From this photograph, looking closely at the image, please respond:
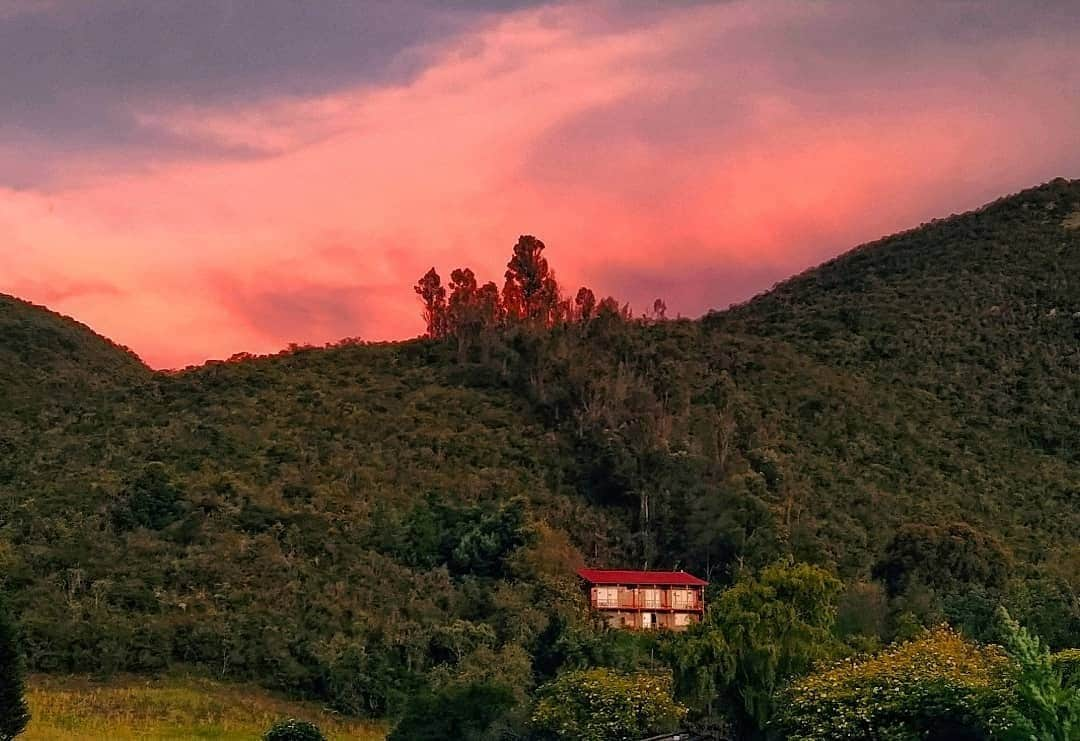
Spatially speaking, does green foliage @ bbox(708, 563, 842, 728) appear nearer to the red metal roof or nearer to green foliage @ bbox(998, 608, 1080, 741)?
the red metal roof

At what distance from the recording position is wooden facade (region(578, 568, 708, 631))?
165 feet

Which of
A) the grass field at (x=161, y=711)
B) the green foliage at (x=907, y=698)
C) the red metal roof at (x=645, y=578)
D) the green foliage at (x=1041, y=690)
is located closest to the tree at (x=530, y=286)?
the red metal roof at (x=645, y=578)

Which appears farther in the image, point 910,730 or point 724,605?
point 724,605

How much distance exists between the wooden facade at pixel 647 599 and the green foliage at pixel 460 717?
56.1 feet

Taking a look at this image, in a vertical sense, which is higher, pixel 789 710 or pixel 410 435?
pixel 410 435

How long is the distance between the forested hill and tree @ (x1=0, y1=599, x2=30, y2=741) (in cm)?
1472

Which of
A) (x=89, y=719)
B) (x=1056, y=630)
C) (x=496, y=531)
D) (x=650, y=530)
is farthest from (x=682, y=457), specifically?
(x=89, y=719)

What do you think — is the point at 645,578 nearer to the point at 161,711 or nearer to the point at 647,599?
the point at 647,599

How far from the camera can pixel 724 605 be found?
33562mm

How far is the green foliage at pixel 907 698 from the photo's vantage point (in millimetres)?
25625

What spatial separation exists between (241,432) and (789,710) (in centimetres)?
4070

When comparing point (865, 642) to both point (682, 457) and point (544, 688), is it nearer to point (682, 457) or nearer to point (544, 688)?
point (544, 688)

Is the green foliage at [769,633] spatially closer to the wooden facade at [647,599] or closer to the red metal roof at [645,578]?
the wooden facade at [647,599]

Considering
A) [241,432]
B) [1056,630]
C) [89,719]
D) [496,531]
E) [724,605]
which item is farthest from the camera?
[241,432]
